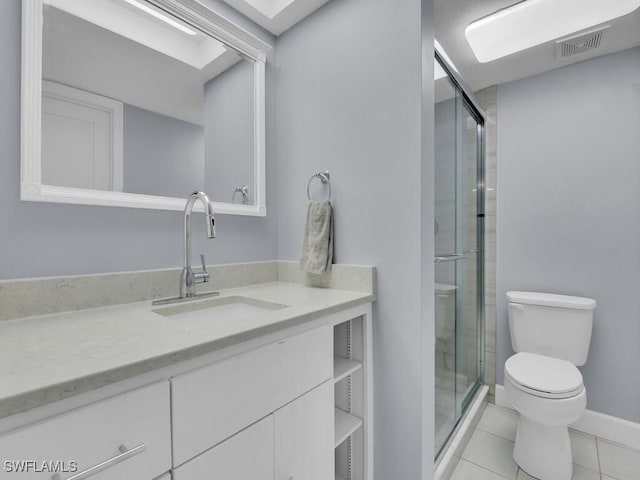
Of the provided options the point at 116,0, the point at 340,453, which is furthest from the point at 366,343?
the point at 116,0

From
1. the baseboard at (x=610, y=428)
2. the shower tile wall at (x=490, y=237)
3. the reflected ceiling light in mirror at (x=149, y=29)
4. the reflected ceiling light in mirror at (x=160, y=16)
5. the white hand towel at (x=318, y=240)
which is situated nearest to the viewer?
the reflected ceiling light in mirror at (x=149, y=29)

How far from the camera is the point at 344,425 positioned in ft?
3.84

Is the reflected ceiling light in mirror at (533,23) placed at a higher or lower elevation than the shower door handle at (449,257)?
higher

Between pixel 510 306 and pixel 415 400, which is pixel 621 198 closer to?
pixel 510 306

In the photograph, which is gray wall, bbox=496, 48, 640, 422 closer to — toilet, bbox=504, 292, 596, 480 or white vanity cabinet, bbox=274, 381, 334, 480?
toilet, bbox=504, 292, 596, 480

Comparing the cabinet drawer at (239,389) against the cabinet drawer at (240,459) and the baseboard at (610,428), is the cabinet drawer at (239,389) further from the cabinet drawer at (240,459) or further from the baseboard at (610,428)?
the baseboard at (610,428)

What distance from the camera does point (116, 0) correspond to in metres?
1.09

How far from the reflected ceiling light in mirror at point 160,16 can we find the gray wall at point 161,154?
1.28 feet

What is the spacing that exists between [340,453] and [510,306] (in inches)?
55.5

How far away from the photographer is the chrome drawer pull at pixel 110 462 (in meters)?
0.49

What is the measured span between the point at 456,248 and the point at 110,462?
69.0 inches

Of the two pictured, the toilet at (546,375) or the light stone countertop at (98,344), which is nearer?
the light stone countertop at (98,344)

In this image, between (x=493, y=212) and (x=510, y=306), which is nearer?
(x=510, y=306)

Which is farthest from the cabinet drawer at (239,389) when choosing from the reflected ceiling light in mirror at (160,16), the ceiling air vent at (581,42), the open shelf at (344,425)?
the ceiling air vent at (581,42)
